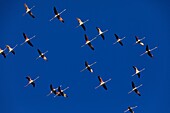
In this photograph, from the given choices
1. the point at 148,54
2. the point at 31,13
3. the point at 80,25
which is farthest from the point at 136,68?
the point at 31,13

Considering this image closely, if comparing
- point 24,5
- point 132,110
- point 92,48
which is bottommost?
point 132,110

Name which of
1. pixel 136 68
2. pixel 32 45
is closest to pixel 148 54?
pixel 136 68

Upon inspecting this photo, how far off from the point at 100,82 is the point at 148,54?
777 cm

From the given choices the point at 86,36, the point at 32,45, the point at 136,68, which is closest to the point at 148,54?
the point at 136,68

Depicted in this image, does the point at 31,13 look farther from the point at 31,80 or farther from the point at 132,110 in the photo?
the point at 132,110

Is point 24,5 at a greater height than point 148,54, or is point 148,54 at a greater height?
point 24,5

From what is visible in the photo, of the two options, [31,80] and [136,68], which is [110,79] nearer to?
[136,68]

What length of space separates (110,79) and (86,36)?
23.2 feet

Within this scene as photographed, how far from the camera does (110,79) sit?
346 ft

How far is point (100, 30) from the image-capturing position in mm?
104375

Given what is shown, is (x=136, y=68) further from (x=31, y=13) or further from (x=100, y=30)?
(x=31, y=13)

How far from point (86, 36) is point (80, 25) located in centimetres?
181

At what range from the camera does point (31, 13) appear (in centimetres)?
10288

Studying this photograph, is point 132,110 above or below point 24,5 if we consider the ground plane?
below
